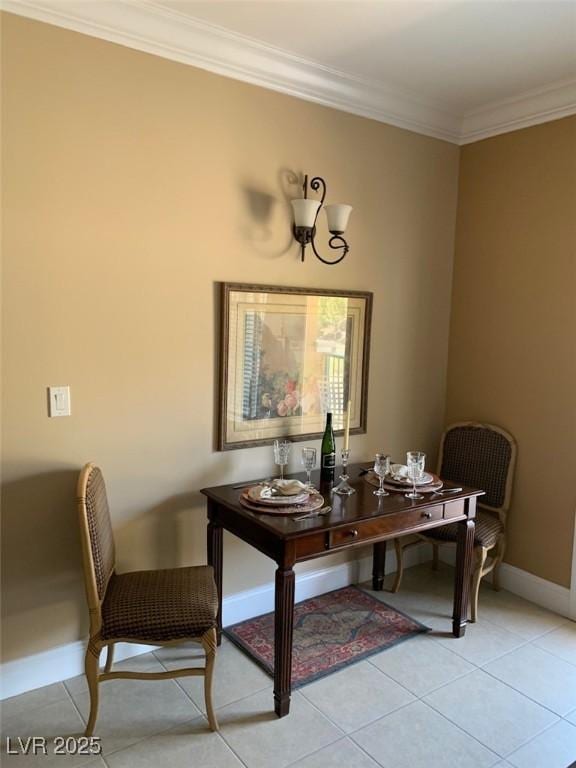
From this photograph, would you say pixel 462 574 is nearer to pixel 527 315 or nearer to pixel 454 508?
pixel 454 508

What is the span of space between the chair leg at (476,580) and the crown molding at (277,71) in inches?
87.0

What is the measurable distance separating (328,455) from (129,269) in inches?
48.7

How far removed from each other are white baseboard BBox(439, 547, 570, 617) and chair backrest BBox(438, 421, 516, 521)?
34 centimetres

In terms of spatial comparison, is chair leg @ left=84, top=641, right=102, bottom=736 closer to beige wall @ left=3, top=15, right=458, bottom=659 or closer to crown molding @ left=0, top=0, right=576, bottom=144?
beige wall @ left=3, top=15, right=458, bottom=659

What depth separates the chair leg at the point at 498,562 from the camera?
3.09 meters

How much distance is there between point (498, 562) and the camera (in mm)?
3094

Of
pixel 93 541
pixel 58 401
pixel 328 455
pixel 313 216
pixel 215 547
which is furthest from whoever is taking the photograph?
pixel 328 455

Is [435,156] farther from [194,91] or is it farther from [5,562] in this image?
[5,562]

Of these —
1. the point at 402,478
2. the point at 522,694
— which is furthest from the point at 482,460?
the point at 522,694

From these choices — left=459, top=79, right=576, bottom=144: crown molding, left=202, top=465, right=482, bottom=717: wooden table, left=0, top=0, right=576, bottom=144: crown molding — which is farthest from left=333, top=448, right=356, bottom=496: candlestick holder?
left=459, top=79, right=576, bottom=144: crown molding

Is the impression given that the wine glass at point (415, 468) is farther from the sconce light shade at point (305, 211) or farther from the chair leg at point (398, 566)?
the sconce light shade at point (305, 211)

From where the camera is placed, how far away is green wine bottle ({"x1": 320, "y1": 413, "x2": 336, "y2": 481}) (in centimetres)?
276

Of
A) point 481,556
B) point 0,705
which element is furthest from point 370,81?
point 0,705

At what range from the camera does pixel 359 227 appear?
3.00 meters
